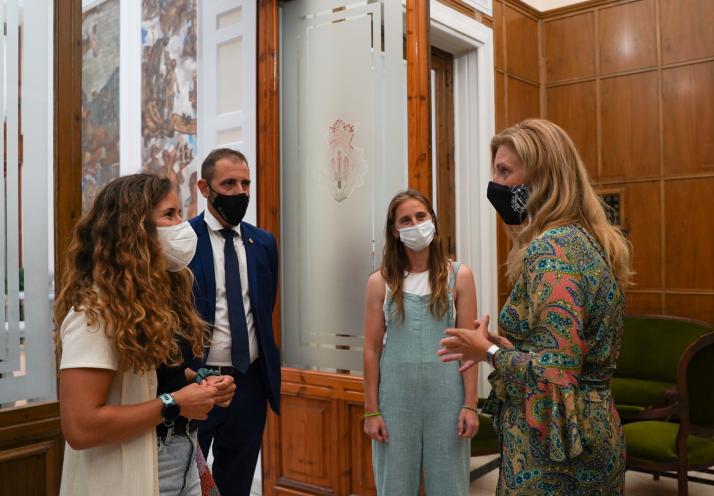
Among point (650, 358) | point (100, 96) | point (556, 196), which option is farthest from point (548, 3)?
point (556, 196)

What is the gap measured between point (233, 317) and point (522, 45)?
4.46 metres

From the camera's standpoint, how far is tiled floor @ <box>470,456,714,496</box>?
4.27 metres

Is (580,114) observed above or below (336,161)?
above

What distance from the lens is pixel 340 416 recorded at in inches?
139

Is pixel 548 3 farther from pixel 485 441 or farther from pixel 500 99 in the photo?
pixel 485 441

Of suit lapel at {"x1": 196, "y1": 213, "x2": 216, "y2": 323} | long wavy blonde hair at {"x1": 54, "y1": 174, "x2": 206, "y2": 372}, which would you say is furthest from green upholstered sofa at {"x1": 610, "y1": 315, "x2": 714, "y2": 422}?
long wavy blonde hair at {"x1": 54, "y1": 174, "x2": 206, "y2": 372}

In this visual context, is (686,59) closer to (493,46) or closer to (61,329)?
(493,46)

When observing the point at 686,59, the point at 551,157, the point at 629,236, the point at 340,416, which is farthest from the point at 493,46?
the point at 551,157

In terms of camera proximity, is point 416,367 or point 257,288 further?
point 257,288

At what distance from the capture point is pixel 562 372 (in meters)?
Result: 1.60

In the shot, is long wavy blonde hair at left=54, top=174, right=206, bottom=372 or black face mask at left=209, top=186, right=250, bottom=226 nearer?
long wavy blonde hair at left=54, top=174, right=206, bottom=372

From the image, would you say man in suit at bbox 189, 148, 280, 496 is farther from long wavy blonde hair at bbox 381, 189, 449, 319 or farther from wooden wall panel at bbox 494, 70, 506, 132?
wooden wall panel at bbox 494, 70, 506, 132

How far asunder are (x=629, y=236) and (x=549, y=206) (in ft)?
15.1

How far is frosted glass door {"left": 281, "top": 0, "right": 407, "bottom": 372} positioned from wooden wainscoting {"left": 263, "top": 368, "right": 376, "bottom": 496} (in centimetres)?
12
